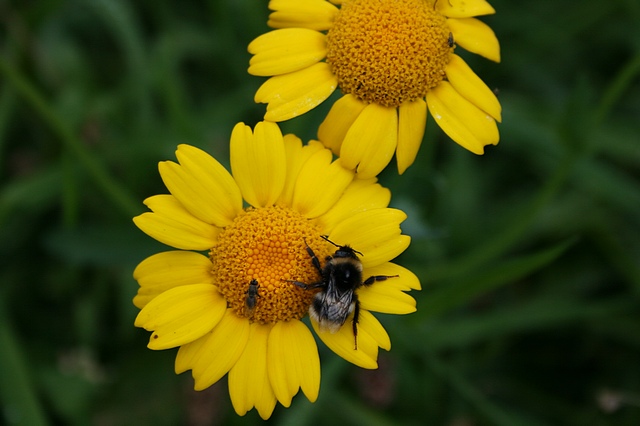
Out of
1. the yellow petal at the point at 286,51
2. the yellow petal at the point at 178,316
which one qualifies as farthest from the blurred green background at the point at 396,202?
the yellow petal at the point at 178,316

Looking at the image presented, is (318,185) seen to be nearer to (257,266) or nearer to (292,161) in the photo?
(292,161)

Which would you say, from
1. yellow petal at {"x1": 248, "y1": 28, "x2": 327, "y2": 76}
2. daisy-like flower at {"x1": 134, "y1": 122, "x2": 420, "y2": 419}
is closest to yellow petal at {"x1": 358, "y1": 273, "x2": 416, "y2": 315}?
daisy-like flower at {"x1": 134, "y1": 122, "x2": 420, "y2": 419}

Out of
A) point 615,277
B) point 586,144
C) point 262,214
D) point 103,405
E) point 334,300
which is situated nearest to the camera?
point 334,300

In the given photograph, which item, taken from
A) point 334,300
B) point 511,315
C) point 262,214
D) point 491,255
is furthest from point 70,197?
point 511,315

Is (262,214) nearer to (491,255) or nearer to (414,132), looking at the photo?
(414,132)

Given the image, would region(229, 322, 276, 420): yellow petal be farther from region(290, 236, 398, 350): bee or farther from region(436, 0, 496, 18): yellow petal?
region(436, 0, 496, 18): yellow petal
